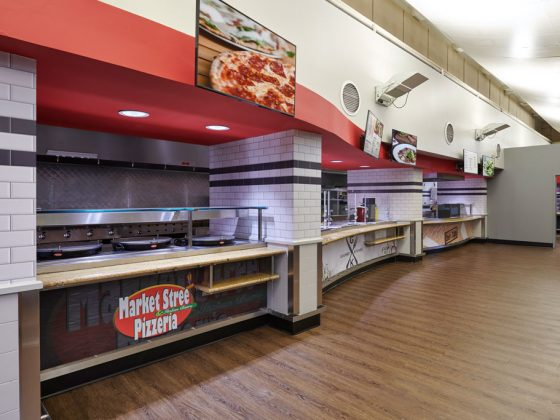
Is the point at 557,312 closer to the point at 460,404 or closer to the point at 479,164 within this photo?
the point at 460,404

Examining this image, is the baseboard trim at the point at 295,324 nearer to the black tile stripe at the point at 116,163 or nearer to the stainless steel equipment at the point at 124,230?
the stainless steel equipment at the point at 124,230

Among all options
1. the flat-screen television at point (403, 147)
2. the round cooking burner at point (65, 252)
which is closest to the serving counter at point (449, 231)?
the flat-screen television at point (403, 147)

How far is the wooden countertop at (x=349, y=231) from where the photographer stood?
5.11 metres

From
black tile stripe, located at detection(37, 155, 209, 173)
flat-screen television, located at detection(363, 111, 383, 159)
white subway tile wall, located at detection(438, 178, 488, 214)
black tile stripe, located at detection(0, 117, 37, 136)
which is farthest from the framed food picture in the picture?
white subway tile wall, located at detection(438, 178, 488, 214)

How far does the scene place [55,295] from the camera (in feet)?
8.71

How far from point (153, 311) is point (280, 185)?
6.39 feet

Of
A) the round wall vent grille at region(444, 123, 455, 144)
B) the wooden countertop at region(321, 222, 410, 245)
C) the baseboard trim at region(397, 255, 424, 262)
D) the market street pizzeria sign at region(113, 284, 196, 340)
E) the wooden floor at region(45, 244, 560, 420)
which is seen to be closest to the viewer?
the wooden floor at region(45, 244, 560, 420)

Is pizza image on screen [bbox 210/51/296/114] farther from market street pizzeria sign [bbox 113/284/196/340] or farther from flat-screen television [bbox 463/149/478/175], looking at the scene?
flat-screen television [bbox 463/149/478/175]

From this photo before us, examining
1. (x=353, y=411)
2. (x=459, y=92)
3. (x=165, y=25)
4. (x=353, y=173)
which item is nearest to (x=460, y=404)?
(x=353, y=411)

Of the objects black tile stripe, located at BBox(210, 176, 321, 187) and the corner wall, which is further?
the corner wall

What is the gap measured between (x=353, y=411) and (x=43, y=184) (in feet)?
15.6

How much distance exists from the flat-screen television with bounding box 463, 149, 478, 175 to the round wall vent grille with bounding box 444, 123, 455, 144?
75cm

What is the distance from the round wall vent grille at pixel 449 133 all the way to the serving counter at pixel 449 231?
221 cm

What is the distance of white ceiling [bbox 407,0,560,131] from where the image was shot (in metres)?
6.42
